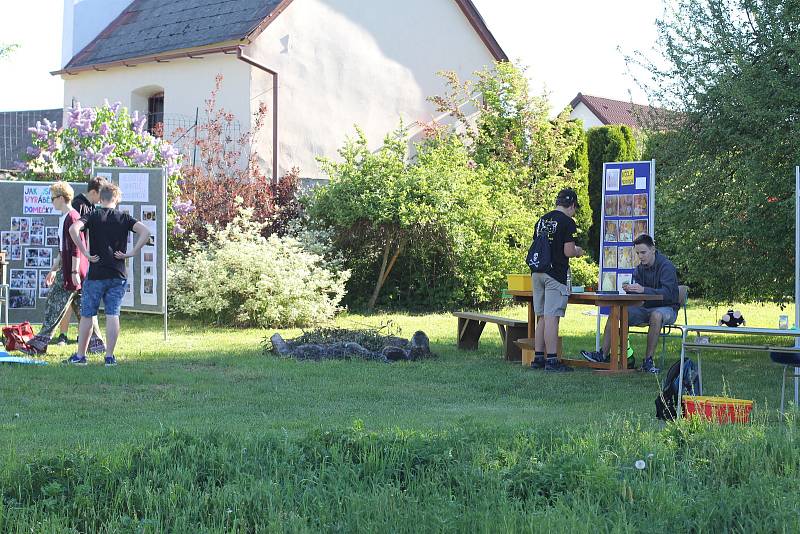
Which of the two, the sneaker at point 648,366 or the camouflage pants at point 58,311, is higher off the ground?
the camouflage pants at point 58,311

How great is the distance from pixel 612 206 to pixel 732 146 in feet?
5.23

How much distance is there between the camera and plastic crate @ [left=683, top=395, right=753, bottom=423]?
643cm

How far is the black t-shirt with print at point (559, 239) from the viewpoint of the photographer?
33.5ft

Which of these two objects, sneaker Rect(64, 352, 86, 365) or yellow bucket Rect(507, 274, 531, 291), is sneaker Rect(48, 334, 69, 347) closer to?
sneaker Rect(64, 352, 86, 365)

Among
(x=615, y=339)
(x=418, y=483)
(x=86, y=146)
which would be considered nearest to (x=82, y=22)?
(x=86, y=146)

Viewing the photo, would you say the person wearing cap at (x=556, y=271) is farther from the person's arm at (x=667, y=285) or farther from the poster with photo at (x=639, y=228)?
the poster with photo at (x=639, y=228)

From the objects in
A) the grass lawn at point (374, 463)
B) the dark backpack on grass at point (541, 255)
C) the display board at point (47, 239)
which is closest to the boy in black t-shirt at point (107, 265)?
the grass lawn at point (374, 463)

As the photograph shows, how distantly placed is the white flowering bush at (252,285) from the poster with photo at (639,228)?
17.3 ft

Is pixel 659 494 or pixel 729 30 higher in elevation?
pixel 729 30

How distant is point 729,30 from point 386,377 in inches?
243

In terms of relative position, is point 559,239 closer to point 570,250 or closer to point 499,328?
point 570,250

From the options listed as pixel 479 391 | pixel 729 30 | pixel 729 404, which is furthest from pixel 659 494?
pixel 729 30

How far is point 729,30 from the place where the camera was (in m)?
11.6

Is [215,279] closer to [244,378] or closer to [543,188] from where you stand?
[244,378]
